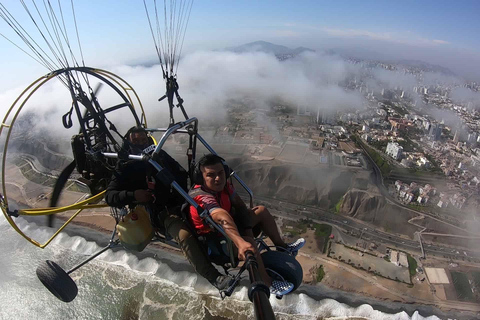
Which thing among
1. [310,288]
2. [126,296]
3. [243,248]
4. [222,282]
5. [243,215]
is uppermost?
[243,248]

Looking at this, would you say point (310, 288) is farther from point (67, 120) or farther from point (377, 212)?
point (377, 212)

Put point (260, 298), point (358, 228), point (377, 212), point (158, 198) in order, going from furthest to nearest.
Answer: point (377, 212)
point (358, 228)
point (158, 198)
point (260, 298)

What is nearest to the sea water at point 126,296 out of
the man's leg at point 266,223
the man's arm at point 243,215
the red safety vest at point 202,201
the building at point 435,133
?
the man's leg at point 266,223

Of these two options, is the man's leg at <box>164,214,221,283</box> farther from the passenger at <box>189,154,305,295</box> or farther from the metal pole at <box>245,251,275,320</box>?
the metal pole at <box>245,251,275,320</box>

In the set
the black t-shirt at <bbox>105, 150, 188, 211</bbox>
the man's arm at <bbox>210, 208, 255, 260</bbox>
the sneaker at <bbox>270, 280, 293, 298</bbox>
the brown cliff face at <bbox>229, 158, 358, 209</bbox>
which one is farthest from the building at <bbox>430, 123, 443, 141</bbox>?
the man's arm at <bbox>210, 208, 255, 260</bbox>

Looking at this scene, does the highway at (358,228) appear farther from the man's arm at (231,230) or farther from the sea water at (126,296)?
the man's arm at (231,230)

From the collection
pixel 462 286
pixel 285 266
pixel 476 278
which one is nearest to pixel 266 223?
pixel 285 266
